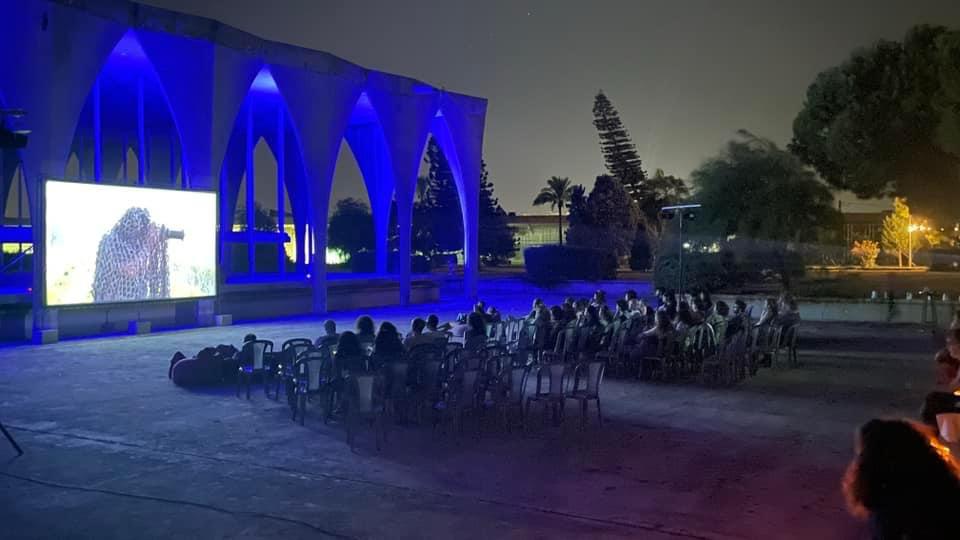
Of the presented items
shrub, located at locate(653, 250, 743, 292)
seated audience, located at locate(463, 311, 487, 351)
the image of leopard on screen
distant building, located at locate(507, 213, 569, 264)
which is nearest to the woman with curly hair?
seated audience, located at locate(463, 311, 487, 351)

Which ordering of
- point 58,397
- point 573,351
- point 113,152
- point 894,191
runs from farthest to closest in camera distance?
point 113,152, point 894,191, point 573,351, point 58,397

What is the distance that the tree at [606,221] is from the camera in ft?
173

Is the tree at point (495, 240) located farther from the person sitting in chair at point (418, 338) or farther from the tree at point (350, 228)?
the person sitting in chair at point (418, 338)

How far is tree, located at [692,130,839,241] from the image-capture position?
2488 centimetres

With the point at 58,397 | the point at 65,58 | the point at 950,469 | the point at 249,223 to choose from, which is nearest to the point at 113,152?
the point at 249,223

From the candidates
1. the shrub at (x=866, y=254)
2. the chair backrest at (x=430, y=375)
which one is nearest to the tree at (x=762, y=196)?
the chair backrest at (x=430, y=375)

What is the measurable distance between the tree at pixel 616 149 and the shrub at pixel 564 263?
27412mm

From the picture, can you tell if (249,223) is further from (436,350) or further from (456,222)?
(456,222)

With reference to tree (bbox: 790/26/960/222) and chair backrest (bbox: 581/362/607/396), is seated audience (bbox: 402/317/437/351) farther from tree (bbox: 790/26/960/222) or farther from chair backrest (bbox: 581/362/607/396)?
tree (bbox: 790/26/960/222)

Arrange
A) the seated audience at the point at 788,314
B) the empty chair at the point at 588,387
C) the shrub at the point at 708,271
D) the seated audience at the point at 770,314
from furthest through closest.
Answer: the shrub at the point at 708,271, the seated audience at the point at 788,314, the seated audience at the point at 770,314, the empty chair at the point at 588,387

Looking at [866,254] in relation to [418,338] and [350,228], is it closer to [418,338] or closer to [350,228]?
[350,228]

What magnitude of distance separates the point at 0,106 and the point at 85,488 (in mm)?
14910

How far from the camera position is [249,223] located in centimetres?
2864

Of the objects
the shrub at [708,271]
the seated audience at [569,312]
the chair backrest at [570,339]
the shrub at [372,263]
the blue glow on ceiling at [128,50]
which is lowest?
the chair backrest at [570,339]
